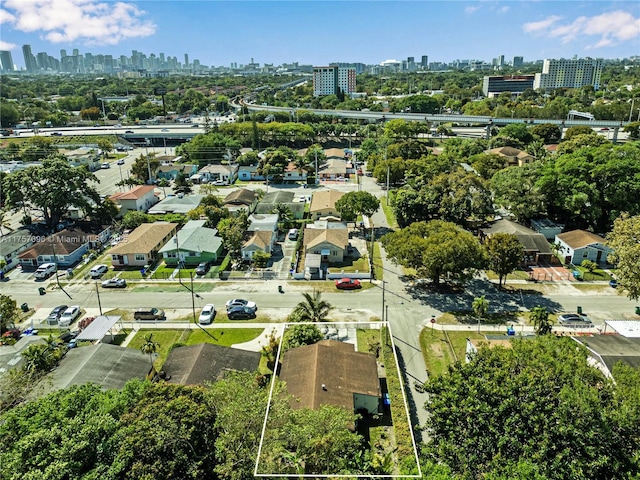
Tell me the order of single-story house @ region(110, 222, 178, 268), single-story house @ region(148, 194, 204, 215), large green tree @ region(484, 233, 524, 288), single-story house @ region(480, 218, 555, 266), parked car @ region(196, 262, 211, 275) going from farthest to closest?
single-story house @ region(148, 194, 204, 215) < single-story house @ region(110, 222, 178, 268) < single-story house @ region(480, 218, 555, 266) < parked car @ region(196, 262, 211, 275) < large green tree @ region(484, 233, 524, 288)

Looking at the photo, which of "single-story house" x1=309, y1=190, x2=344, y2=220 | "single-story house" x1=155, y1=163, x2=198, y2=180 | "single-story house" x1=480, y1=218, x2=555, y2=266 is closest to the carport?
"single-story house" x1=309, y1=190, x2=344, y2=220

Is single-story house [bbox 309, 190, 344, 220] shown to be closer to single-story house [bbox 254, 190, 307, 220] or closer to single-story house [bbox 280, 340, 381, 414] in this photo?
single-story house [bbox 254, 190, 307, 220]

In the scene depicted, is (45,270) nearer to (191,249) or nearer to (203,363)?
(191,249)

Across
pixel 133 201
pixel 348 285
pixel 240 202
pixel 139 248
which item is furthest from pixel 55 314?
pixel 240 202

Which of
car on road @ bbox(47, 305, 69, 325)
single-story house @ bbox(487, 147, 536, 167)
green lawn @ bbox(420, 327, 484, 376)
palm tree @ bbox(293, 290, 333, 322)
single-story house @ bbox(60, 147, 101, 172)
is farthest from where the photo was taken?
single-story house @ bbox(60, 147, 101, 172)

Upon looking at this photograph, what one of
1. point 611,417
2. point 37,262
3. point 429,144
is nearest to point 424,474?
point 611,417

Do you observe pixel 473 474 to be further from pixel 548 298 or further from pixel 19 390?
pixel 548 298
